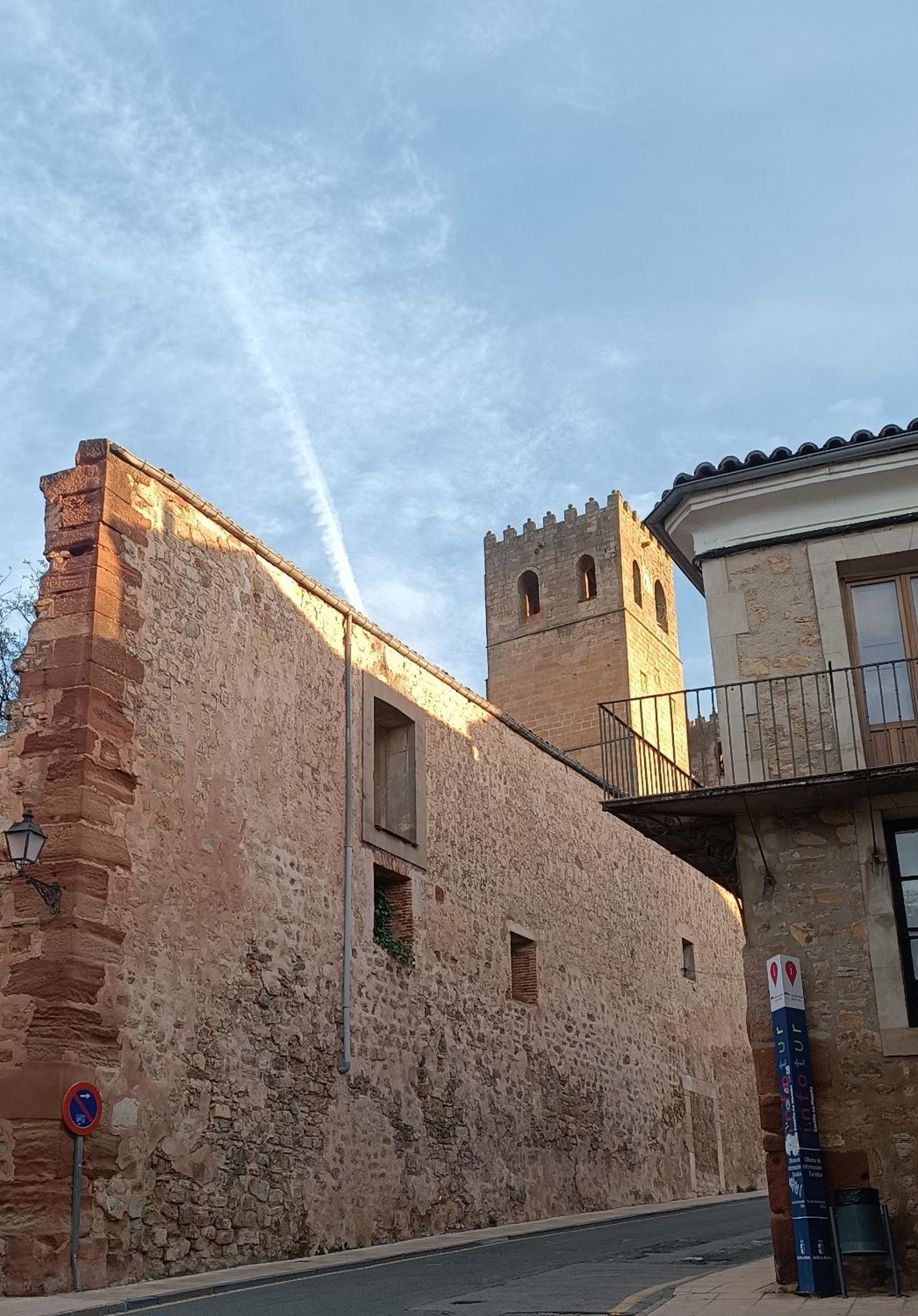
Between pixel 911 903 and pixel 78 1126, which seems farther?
pixel 78 1126

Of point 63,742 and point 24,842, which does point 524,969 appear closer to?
point 63,742

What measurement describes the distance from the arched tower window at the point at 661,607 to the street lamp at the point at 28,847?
30.6 meters

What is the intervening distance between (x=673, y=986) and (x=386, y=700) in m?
9.60

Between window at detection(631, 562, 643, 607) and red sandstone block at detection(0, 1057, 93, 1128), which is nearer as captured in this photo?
red sandstone block at detection(0, 1057, 93, 1128)

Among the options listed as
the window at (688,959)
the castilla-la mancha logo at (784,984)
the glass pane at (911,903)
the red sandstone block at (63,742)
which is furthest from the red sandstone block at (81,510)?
the window at (688,959)

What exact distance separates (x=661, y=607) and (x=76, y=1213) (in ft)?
106

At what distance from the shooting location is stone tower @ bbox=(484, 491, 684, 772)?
3666cm

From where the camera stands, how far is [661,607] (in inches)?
1601

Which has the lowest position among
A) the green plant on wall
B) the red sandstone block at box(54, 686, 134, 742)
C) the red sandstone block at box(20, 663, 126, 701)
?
the green plant on wall

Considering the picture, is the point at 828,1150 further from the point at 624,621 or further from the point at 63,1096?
the point at 624,621

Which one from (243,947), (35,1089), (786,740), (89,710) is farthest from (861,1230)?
(89,710)

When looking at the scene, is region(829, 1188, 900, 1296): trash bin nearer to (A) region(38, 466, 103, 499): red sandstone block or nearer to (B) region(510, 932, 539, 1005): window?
(A) region(38, 466, 103, 499): red sandstone block

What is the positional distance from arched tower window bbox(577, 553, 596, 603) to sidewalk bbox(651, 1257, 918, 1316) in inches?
1175

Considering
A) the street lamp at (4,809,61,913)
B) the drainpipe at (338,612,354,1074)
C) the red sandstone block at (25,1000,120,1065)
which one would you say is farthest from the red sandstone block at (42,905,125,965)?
the drainpipe at (338,612,354,1074)
